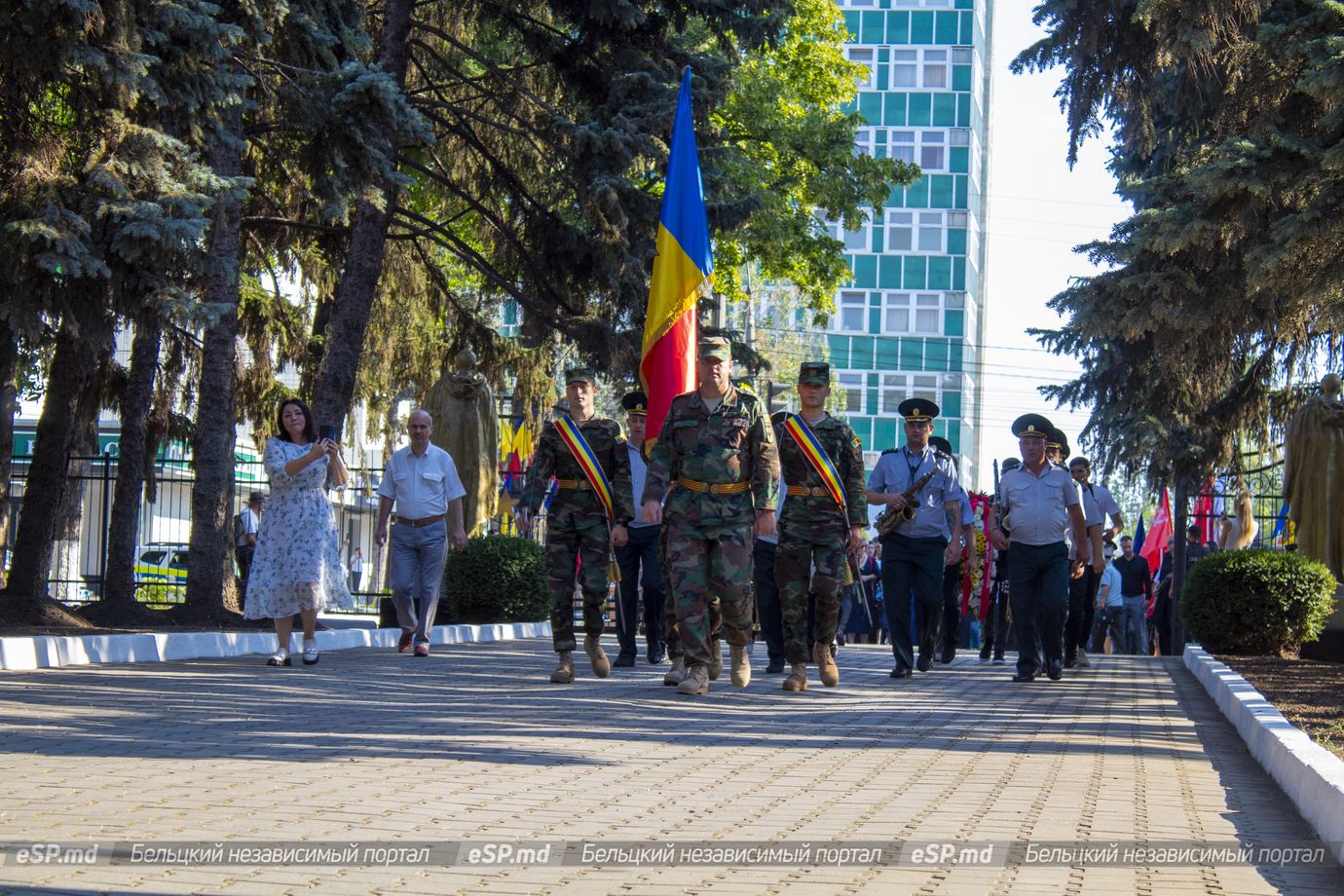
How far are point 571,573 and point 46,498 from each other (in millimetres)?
6213

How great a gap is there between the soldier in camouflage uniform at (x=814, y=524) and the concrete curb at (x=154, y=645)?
5084 mm

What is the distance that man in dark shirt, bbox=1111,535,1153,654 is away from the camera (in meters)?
28.7

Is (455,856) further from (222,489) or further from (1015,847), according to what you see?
(222,489)

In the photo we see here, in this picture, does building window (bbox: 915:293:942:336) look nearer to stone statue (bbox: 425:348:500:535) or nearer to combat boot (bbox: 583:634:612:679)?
stone statue (bbox: 425:348:500:535)

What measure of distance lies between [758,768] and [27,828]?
3423 mm

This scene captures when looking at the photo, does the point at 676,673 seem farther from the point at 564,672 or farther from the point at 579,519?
the point at 579,519

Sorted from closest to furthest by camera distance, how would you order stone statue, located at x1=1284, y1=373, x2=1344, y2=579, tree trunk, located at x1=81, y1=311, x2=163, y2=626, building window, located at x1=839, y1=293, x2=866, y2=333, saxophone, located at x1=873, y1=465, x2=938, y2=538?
saxophone, located at x1=873, y1=465, x2=938, y2=538 < tree trunk, located at x1=81, y1=311, x2=163, y2=626 < stone statue, located at x1=1284, y1=373, x2=1344, y2=579 < building window, located at x1=839, y1=293, x2=866, y2=333

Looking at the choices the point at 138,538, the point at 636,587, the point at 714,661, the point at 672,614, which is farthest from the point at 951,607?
the point at 138,538

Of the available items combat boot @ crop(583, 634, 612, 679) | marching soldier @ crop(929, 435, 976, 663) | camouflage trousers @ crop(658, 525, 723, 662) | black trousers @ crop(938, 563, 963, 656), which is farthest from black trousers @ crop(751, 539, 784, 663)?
black trousers @ crop(938, 563, 963, 656)

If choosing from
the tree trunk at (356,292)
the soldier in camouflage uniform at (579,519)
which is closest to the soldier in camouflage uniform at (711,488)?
the soldier in camouflage uniform at (579,519)

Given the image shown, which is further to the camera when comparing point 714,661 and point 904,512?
point 904,512

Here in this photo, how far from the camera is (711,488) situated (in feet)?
38.4

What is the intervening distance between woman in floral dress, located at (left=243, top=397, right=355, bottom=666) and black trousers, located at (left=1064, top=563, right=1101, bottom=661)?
832 cm

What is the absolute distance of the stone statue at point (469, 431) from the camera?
21156 millimetres
